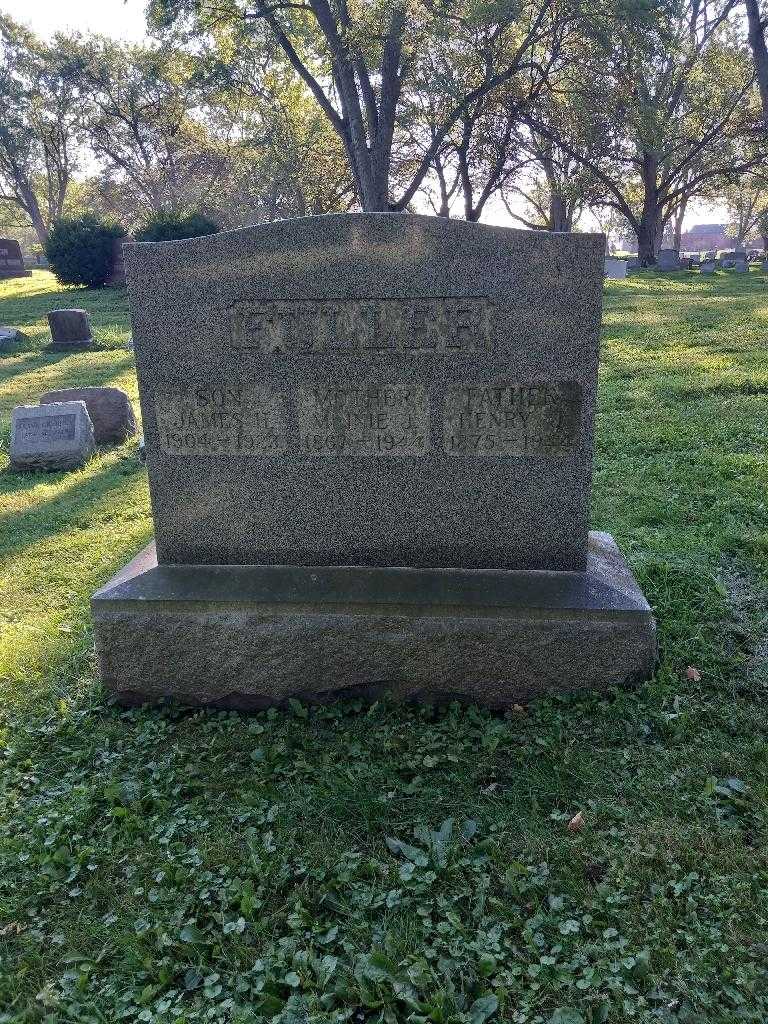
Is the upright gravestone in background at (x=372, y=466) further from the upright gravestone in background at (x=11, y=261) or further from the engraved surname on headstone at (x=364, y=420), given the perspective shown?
the upright gravestone in background at (x=11, y=261)

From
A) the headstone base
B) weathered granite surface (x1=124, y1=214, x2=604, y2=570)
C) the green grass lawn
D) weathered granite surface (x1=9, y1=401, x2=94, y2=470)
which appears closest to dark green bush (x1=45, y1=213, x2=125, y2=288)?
weathered granite surface (x1=9, y1=401, x2=94, y2=470)

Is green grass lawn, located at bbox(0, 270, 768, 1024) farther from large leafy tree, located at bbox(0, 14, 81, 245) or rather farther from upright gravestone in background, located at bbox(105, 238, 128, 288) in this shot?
large leafy tree, located at bbox(0, 14, 81, 245)

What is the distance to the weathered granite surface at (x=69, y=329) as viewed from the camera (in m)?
13.5

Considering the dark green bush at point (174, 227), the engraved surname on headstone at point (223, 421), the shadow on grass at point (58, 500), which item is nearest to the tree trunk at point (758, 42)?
the dark green bush at point (174, 227)

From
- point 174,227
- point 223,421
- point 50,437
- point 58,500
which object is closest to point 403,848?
point 223,421

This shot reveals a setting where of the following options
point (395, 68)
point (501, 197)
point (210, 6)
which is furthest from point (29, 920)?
point (501, 197)

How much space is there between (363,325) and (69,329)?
41.2 feet

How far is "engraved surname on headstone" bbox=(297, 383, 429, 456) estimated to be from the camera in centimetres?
282

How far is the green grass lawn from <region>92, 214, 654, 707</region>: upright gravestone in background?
0.21 meters

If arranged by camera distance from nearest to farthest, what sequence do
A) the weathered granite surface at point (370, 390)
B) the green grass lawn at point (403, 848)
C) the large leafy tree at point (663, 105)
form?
the green grass lawn at point (403, 848)
the weathered granite surface at point (370, 390)
the large leafy tree at point (663, 105)

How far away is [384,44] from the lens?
1574 centimetres

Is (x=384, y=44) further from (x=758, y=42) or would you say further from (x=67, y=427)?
(x=67, y=427)

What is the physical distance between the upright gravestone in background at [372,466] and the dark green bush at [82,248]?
22.0m

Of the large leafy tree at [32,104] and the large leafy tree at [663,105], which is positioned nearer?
the large leafy tree at [663,105]
